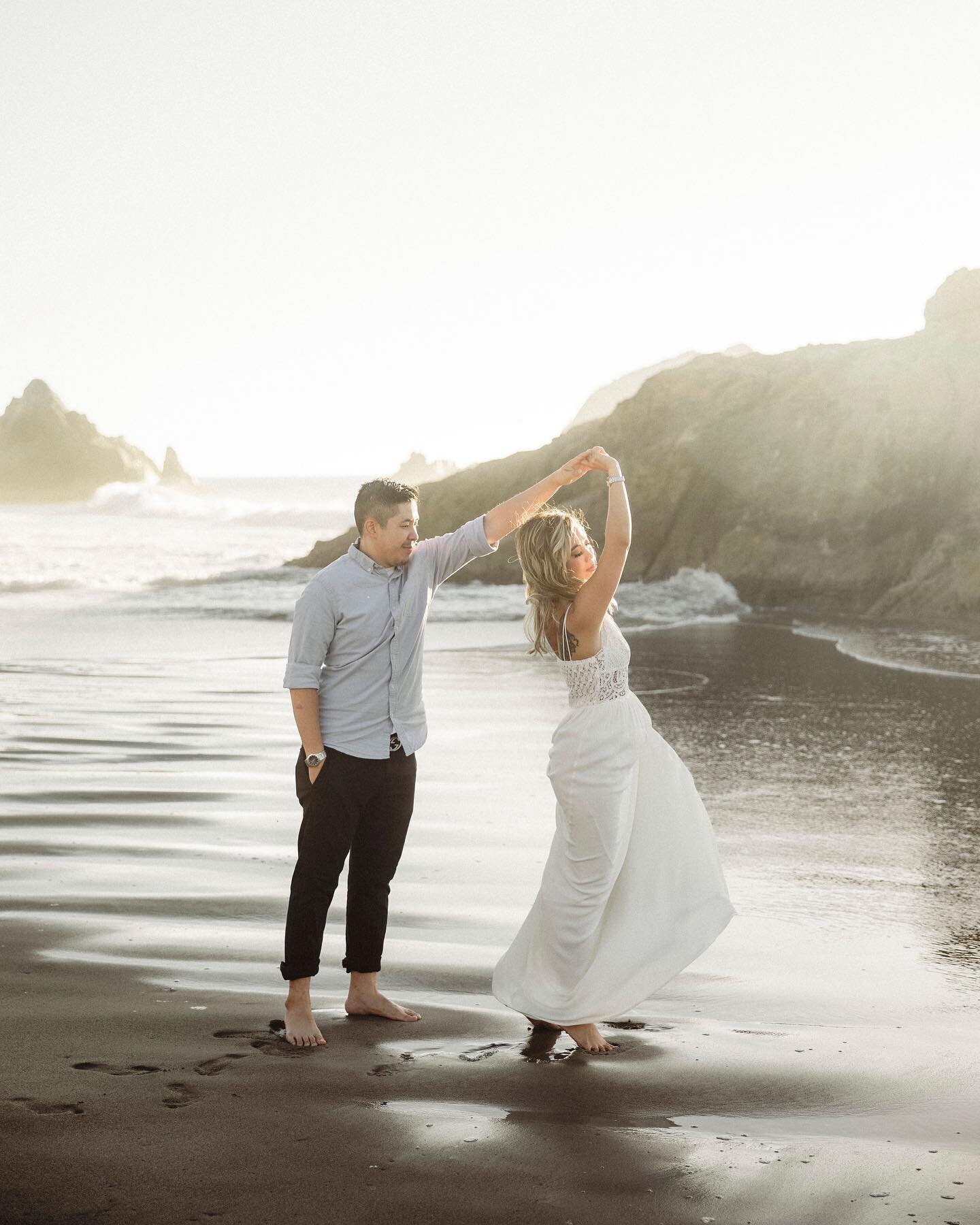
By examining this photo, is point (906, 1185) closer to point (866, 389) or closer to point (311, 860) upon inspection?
point (311, 860)

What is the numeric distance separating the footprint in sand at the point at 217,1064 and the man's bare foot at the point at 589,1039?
937 millimetres

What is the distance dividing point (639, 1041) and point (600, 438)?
30.1 m

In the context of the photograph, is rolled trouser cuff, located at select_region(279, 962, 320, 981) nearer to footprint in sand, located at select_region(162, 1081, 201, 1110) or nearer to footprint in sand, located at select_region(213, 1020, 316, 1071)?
footprint in sand, located at select_region(213, 1020, 316, 1071)

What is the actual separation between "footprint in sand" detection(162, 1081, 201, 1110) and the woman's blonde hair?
5.26 ft

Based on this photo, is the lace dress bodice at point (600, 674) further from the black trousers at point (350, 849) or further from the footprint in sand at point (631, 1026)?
the footprint in sand at point (631, 1026)

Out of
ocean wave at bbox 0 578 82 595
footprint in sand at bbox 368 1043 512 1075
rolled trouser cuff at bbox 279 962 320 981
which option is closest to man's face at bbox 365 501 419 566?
rolled trouser cuff at bbox 279 962 320 981

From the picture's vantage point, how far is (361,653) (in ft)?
12.7

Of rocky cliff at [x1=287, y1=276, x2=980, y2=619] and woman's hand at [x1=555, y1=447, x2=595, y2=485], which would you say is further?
rocky cliff at [x1=287, y1=276, x2=980, y2=619]

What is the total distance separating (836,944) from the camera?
4.68 meters

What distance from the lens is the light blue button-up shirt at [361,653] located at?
3.81 m

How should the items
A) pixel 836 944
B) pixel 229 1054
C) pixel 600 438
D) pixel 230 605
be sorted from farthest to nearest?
pixel 600 438 → pixel 230 605 → pixel 836 944 → pixel 229 1054

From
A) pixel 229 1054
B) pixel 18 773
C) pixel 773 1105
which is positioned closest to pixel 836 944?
pixel 773 1105

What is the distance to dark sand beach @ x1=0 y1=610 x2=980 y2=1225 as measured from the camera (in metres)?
2.69

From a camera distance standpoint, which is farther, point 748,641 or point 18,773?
point 748,641
